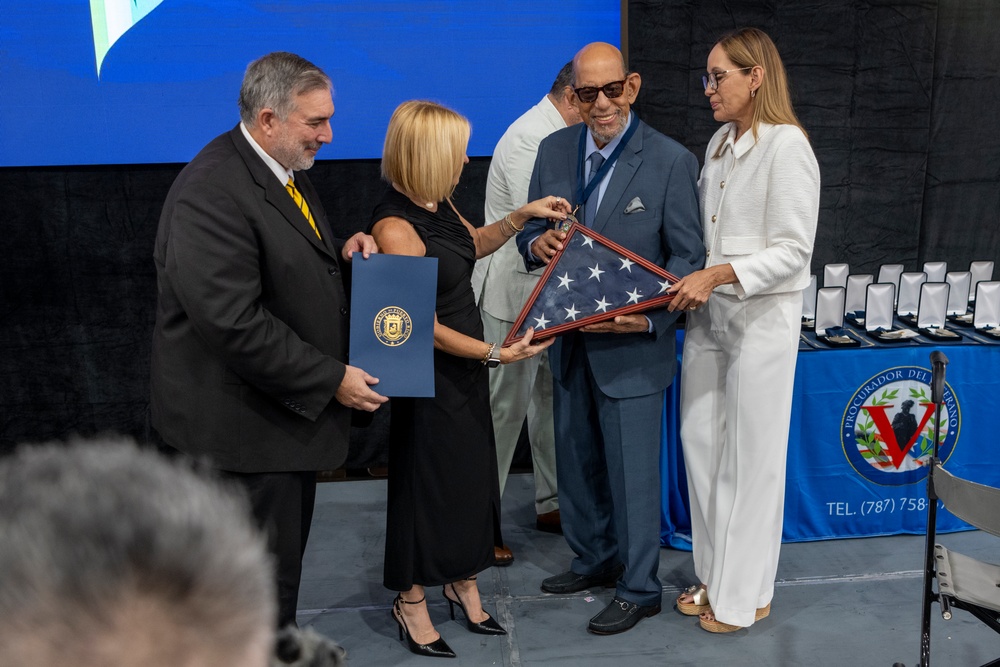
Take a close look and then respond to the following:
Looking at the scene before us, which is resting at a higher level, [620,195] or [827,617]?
[620,195]

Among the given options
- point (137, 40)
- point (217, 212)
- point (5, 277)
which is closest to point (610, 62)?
point (217, 212)

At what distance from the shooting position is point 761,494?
10.2ft

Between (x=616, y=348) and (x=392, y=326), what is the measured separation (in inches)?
32.0

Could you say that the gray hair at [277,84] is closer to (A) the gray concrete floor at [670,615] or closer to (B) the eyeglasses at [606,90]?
(B) the eyeglasses at [606,90]

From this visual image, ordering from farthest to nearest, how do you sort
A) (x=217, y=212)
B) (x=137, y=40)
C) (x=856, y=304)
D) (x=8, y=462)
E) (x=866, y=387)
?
(x=137, y=40)
(x=856, y=304)
(x=866, y=387)
(x=217, y=212)
(x=8, y=462)

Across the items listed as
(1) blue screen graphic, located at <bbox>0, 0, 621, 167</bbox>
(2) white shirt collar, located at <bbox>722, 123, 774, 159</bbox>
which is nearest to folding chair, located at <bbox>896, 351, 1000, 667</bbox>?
(2) white shirt collar, located at <bbox>722, 123, 774, 159</bbox>

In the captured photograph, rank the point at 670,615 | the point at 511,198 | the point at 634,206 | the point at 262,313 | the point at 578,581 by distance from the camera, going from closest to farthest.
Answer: the point at 262,313
the point at 634,206
the point at 670,615
the point at 578,581
the point at 511,198

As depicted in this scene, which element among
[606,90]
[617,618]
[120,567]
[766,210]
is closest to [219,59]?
[606,90]

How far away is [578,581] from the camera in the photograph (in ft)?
11.4

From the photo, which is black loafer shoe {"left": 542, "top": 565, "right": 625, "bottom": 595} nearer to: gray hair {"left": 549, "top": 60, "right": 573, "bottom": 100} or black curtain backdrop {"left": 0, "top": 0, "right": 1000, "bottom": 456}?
black curtain backdrop {"left": 0, "top": 0, "right": 1000, "bottom": 456}

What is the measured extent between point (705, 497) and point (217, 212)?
6.21 feet

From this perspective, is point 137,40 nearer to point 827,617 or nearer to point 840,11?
point 840,11

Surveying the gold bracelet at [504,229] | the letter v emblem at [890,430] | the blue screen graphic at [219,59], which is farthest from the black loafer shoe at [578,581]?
the blue screen graphic at [219,59]

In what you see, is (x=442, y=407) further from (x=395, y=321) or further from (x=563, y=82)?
(x=563, y=82)
